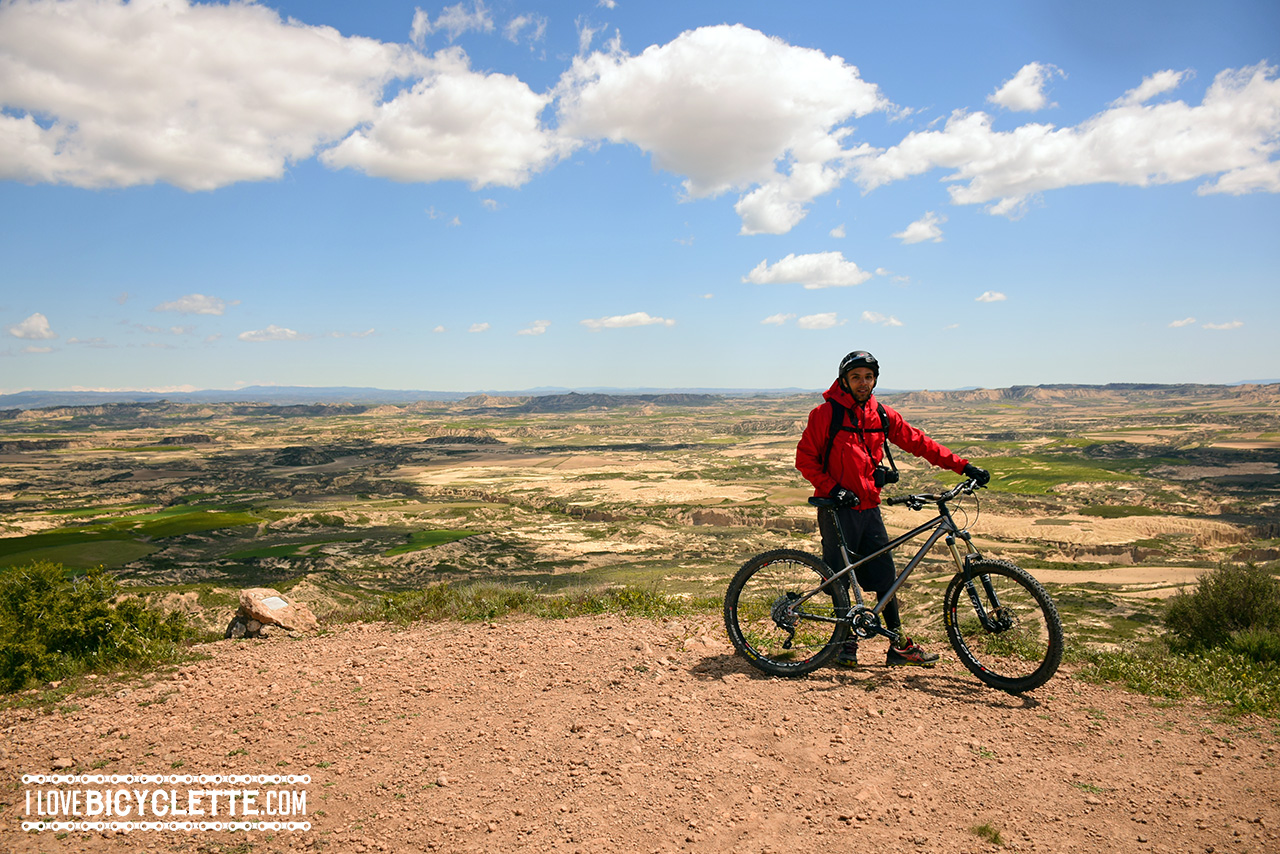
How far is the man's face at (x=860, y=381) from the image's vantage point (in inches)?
258

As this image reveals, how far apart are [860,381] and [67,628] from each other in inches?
381

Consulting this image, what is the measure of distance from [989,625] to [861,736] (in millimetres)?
2135

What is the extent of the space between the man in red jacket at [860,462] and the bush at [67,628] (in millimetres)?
8198

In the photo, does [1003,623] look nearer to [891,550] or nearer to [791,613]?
[891,550]

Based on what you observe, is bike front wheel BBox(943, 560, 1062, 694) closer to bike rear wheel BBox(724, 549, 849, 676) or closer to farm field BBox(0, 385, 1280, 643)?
farm field BBox(0, 385, 1280, 643)

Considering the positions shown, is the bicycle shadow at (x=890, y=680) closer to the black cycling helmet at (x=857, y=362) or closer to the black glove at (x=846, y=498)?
the black glove at (x=846, y=498)

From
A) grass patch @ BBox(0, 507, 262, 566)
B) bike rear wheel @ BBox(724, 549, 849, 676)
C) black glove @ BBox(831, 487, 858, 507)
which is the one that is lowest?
grass patch @ BBox(0, 507, 262, 566)

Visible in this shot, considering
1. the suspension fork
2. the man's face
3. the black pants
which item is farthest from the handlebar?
the man's face

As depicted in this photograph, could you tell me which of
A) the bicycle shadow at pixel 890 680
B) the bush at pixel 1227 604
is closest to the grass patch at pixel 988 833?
the bicycle shadow at pixel 890 680

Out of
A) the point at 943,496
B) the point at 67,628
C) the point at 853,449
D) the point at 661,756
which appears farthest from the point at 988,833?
the point at 67,628

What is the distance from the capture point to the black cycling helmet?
21.5ft

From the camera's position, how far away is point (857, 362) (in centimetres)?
660

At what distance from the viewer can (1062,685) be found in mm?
6488

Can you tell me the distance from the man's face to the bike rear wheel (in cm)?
180
